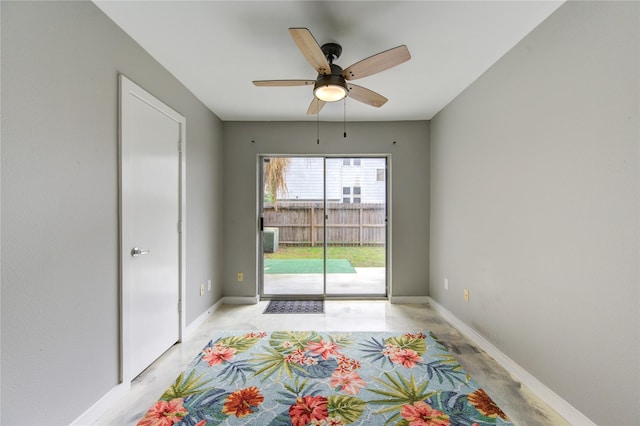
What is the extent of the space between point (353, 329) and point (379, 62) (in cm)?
253

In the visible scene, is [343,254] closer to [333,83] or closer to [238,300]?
[238,300]

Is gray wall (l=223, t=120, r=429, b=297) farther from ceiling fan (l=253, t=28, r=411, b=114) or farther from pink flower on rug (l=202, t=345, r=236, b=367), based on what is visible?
ceiling fan (l=253, t=28, r=411, b=114)

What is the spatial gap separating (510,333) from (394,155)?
2427 mm

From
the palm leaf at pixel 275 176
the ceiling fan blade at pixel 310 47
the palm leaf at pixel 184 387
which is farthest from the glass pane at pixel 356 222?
the palm leaf at pixel 184 387

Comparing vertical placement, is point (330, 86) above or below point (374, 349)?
above

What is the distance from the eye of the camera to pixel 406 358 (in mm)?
2273

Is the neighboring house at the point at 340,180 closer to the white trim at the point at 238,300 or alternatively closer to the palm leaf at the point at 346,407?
the white trim at the point at 238,300

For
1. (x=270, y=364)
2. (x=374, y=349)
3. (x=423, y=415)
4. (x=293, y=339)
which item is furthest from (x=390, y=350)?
(x=270, y=364)

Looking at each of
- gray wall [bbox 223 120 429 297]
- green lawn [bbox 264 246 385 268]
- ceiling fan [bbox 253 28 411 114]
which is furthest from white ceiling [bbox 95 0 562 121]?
green lawn [bbox 264 246 385 268]

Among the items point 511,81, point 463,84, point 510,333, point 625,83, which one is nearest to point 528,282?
point 510,333

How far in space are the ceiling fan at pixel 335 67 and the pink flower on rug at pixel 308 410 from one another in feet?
7.22

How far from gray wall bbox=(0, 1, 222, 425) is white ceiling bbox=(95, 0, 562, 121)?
386 mm

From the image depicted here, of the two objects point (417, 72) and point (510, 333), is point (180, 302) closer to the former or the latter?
point (510, 333)

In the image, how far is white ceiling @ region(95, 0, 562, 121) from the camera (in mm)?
1629
